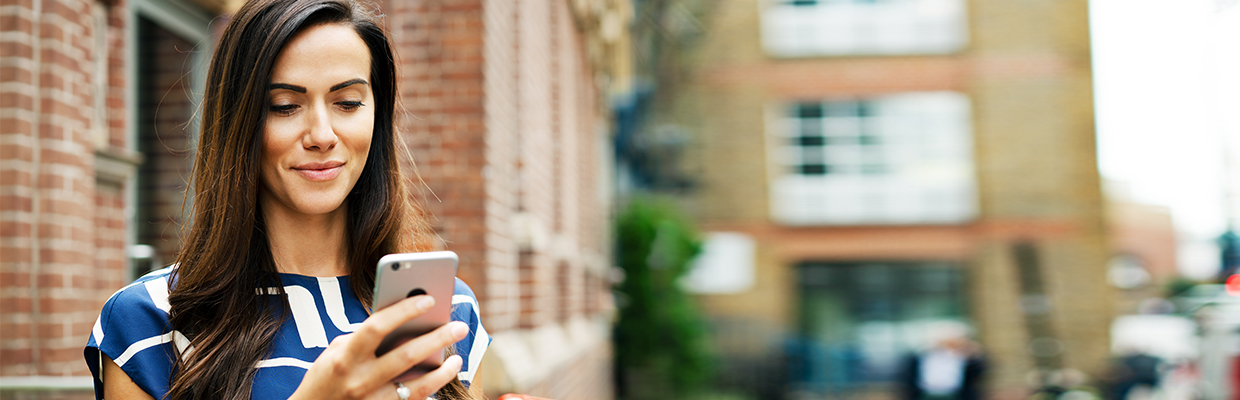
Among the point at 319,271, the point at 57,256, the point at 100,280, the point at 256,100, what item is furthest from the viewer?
the point at 100,280

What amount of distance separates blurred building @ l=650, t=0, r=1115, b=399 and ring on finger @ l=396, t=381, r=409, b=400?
1757cm

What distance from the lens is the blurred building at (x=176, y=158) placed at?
285 centimetres

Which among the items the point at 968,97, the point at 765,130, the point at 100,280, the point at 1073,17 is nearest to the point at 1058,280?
the point at 968,97

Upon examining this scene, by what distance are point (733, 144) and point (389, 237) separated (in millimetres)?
17582

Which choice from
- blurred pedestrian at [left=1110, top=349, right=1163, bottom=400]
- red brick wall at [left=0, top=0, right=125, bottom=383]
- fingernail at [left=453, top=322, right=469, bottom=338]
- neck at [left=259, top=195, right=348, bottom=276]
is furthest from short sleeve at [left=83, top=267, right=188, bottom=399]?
blurred pedestrian at [left=1110, top=349, right=1163, bottom=400]

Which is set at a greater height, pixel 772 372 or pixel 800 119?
pixel 800 119

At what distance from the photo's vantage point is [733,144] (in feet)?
62.3

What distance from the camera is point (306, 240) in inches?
61.5

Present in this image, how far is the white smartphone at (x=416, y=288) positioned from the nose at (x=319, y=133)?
1.06ft

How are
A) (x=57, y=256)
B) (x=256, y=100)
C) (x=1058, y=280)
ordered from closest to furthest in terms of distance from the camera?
(x=256, y=100) < (x=57, y=256) < (x=1058, y=280)

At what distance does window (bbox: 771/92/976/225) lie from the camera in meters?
18.6

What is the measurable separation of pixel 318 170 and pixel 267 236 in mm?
147

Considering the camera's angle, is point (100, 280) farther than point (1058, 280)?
No

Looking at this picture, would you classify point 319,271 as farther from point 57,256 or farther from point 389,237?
point 57,256
